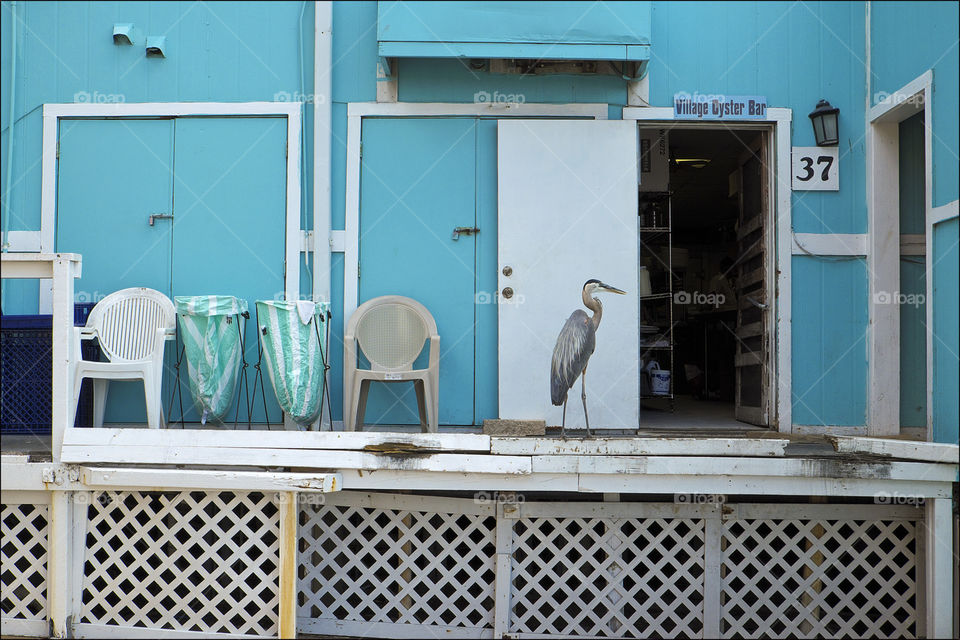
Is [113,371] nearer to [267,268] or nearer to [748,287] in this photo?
[267,268]

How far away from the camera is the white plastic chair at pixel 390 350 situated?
16.5ft

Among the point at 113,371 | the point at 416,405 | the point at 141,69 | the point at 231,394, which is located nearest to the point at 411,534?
the point at 416,405

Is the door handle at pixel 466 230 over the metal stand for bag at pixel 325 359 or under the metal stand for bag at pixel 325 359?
over

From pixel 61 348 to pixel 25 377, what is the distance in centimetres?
74

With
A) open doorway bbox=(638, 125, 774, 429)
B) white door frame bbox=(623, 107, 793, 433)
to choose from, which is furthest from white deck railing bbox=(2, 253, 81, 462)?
open doorway bbox=(638, 125, 774, 429)

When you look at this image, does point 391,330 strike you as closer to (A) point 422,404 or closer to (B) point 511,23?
(A) point 422,404

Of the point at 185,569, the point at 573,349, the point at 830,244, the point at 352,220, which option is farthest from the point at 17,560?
the point at 830,244

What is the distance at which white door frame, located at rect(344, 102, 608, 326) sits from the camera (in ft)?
18.2

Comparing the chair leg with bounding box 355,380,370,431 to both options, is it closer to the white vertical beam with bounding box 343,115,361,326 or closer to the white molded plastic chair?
the white vertical beam with bounding box 343,115,361,326

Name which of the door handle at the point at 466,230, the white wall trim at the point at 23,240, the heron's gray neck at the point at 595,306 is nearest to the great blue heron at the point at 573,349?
the heron's gray neck at the point at 595,306

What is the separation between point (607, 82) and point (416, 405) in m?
2.70

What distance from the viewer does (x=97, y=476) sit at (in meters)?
3.91

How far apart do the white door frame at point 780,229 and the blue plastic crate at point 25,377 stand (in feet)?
13.6

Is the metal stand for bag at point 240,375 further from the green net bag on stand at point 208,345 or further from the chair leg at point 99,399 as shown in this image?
the chair leg at point 99,399
